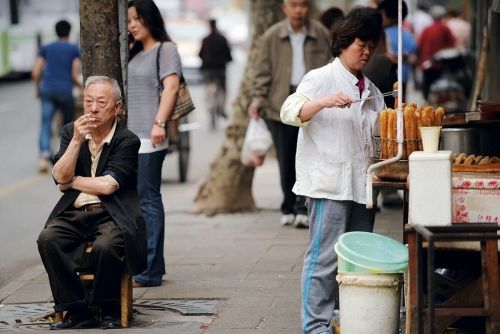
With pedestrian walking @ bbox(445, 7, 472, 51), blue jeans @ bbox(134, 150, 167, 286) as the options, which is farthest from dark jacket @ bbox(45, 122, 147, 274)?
pedestrian walking @ bbox(445, 7, 472, 51)

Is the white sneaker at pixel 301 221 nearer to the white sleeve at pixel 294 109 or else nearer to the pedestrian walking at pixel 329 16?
the pedestrian walking at pixel 329 16

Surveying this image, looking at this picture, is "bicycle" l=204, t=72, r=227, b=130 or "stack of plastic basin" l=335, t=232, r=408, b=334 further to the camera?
"bicycle" l=204, t=72, r=227, b=130

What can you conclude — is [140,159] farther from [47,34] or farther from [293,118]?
[47,34]

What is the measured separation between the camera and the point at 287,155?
1063cm

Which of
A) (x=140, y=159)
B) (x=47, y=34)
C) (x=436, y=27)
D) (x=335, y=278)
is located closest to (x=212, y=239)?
(x=140, y=159)

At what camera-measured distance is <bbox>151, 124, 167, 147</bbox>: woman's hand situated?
8250 millimetres

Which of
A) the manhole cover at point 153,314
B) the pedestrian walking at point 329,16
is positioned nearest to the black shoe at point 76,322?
the manhole cover at point 153,314

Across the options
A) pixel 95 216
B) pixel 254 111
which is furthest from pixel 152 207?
pixel 254 111

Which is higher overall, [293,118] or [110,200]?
[293,118]

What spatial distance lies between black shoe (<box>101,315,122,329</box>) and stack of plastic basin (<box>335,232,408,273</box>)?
164 centimetres

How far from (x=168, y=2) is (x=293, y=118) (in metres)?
52.1

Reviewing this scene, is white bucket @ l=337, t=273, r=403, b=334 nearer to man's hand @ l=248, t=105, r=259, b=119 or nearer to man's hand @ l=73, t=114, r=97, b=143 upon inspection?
man's hand @ l=73, t=114, r=97, b=143

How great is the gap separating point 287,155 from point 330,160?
4.28 meters

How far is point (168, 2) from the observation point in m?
57.6
